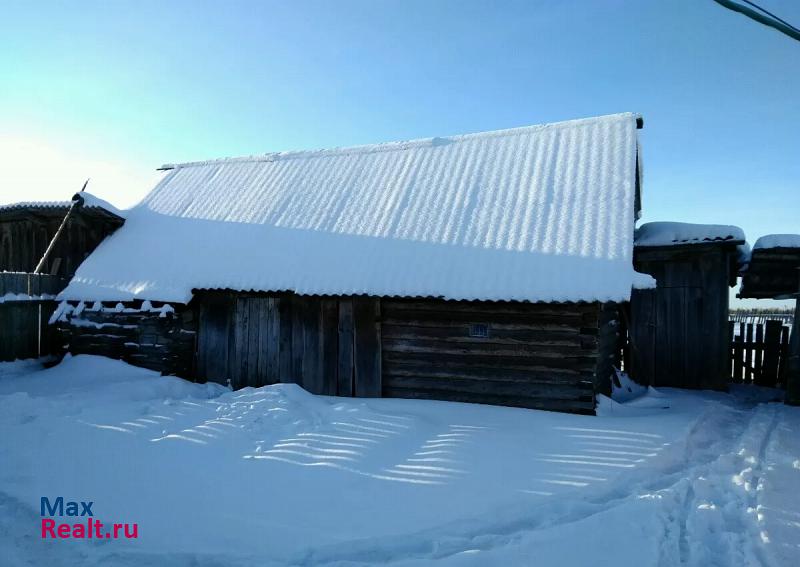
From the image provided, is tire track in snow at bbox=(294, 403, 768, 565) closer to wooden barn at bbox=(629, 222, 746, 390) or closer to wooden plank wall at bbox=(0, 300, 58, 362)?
wooden barn at bbox=(629, 222, 746, 390)

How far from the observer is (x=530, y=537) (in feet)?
13.2

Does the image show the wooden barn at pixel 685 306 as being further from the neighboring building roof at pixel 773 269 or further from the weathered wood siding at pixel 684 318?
the neighboring building roof at pixel 773 269

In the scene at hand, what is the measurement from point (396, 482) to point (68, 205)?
13.0 metres

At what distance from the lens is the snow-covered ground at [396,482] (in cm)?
394

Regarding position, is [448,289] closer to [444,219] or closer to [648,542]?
[444,219]

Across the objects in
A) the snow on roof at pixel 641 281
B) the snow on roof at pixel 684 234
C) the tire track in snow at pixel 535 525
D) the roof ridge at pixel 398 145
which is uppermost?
the roof ridge at pixel 398 145

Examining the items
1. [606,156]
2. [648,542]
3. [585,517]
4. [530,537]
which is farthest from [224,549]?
[606,156]

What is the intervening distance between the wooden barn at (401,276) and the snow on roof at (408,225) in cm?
4

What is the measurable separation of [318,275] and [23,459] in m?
5.30

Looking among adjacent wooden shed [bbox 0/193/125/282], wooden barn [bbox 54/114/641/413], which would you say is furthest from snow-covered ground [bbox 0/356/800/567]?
adjacent wooden shed [bbox 0/193/125/282]

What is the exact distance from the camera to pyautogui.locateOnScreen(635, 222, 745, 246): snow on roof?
1057 cm

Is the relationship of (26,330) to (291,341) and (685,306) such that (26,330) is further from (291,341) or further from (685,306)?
(685,306)

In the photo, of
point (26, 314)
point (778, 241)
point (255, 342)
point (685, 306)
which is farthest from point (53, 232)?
point (778, 241)

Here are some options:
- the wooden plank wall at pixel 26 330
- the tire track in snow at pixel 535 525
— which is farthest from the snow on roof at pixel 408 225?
the tire track in snow at pixel 535 525
